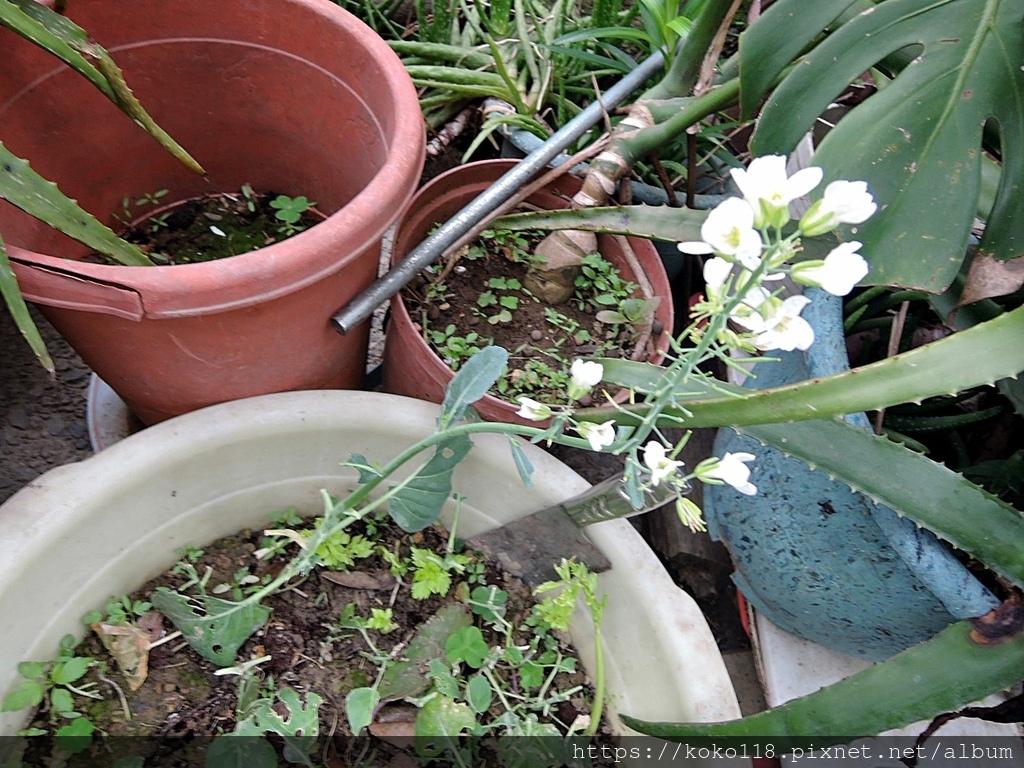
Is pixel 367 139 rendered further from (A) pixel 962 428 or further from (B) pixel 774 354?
(A) pixel 962 428

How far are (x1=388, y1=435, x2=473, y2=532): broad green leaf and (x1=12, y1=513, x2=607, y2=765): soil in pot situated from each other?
0.37ft

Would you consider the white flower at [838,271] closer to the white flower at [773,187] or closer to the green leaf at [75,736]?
the white flower at [773,187]

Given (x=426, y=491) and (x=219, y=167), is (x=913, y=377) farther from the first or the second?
(x=219, y=167)

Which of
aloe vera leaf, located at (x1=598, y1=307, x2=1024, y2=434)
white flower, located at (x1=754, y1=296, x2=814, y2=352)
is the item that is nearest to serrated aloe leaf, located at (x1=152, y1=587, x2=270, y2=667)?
aloe vera leaf, located at (x1=598, y1=307, x2=1024, y2=434)

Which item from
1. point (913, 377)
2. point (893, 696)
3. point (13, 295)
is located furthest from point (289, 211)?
point (893, 696)

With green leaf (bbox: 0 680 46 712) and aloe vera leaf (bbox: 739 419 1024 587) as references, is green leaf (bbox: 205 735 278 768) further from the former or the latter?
aloe vera leaf (bbox: 739 419 1024 587)

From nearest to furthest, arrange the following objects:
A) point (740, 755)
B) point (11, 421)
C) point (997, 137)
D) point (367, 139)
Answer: point (740, 755), point (997, 137), point (367, 139), point (11, 421)

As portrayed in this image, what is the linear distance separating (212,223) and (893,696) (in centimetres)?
101

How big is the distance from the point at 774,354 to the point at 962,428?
269 mm

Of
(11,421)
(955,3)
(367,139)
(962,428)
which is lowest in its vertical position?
(11,421)

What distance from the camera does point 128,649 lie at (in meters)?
0.80

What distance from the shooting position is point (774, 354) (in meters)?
0.93

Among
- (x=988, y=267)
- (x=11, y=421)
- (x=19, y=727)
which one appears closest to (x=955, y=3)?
(x=988, y=267)

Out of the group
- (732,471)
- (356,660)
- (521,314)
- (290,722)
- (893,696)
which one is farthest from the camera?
(521,314)
